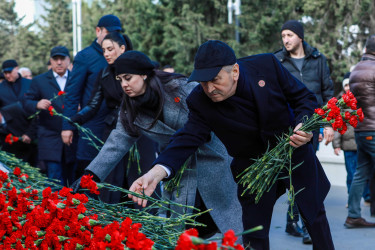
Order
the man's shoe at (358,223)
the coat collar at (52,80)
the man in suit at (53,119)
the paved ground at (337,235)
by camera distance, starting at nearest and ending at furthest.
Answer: the paved ground at (337,235), the man's shoe at (358,223), the man in suit at (53,119), the coat collar at (52,80)

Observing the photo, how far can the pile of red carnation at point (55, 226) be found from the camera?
2619mm

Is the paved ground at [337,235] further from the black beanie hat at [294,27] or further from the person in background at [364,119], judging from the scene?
the black beanie hat at [294,27]

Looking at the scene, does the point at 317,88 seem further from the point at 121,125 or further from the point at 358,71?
the point at 121,125

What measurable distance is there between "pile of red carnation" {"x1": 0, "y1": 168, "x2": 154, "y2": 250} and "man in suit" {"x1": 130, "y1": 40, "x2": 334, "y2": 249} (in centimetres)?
42

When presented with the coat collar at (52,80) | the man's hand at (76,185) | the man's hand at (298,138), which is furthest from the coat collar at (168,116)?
the coat collar at (52,80)

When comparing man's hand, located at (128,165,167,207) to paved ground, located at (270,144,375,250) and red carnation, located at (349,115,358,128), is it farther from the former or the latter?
red carnation, located at (349,115,358,128)

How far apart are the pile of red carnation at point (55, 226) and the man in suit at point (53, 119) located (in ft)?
14.0

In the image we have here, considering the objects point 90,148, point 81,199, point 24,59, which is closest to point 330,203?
point 90,148

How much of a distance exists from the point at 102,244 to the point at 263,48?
2041 cm

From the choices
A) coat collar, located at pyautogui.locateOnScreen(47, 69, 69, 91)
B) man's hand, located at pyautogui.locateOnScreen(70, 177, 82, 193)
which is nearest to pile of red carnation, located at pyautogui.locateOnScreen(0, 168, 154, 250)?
man's hand, located at pyautogui.locateOnScreen(70, 177, 82, 193)

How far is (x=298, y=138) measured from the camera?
10.7ft

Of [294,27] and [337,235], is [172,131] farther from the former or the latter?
[337,235]

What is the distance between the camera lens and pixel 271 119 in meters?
3.46

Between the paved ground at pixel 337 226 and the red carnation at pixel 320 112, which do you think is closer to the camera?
the red carnation at pixel 320 112
